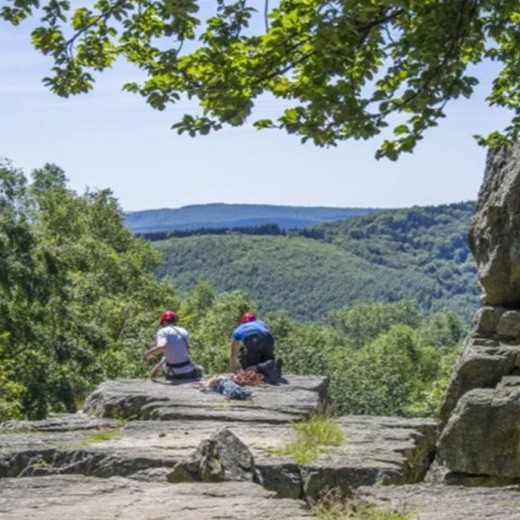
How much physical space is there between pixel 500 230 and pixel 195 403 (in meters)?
4.76

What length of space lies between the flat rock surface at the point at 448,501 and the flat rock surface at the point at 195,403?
5.03 meters

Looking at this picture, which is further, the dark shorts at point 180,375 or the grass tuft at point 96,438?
the dark shorts at point 180,375

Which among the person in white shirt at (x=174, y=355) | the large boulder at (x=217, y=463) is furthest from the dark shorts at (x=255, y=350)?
the large boulder at (x=217, y=463)

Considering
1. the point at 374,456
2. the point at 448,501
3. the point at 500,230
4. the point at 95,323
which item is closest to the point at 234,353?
the point at 500,230

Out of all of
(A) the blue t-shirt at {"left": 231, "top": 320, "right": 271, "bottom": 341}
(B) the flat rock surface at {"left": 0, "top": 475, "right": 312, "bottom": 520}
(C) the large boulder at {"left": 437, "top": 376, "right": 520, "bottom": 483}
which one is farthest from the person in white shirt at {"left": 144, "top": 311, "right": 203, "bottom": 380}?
(B) the flat rock surface at {"left": 0, "top": 475, "right": 312, "bottom": 520}

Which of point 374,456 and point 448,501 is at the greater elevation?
point 448,501

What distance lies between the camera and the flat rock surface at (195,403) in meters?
12.9

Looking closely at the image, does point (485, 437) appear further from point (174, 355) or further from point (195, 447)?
point (174, 355)

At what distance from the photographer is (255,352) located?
52.0ft

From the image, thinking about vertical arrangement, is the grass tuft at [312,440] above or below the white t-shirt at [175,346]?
below

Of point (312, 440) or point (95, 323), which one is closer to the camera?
point (312, 440)

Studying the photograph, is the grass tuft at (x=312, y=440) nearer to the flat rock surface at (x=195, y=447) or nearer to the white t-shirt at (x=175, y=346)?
the flat rock surface at (x=195, y=447)

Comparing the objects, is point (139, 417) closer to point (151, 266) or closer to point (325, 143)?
point (325, 143)

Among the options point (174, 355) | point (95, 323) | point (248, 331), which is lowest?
point (95, 323)
